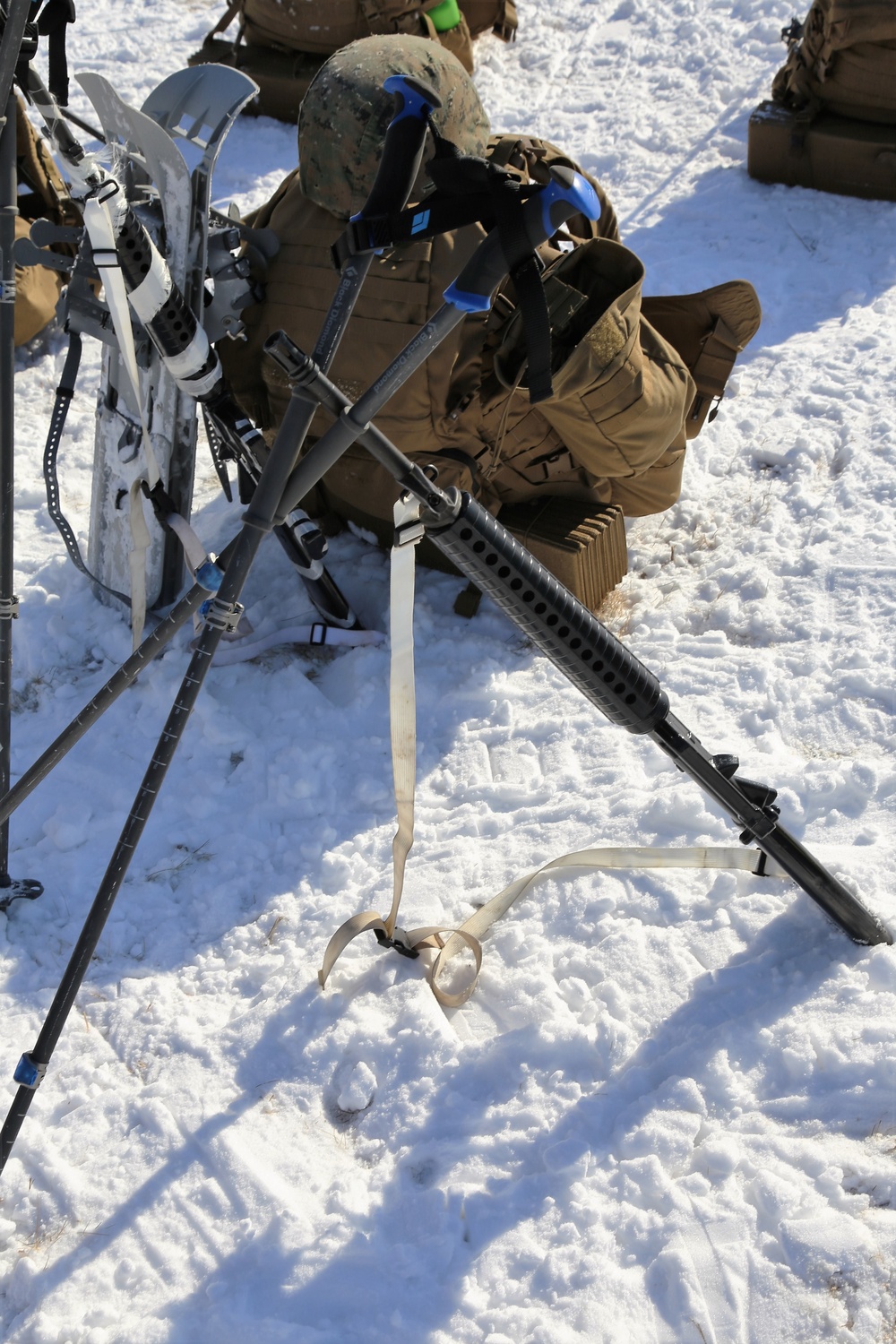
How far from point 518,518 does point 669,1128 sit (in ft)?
5.80

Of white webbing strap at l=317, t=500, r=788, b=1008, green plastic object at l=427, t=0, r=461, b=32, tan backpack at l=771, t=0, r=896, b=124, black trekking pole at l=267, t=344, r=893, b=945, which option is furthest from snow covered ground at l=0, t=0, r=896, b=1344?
green plastic object at l=427, t=0, r=461, b=32

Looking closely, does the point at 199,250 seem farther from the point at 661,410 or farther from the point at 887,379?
the point at 887,379

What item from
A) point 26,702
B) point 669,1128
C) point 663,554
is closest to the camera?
point 669,1128

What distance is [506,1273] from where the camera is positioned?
6.04ft

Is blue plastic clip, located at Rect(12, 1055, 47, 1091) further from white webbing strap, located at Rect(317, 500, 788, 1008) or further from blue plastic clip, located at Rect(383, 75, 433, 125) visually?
blue plastic clip, located at Rect(383, 75, 433, 125)

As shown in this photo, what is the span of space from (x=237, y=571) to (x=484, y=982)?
1.09 meters

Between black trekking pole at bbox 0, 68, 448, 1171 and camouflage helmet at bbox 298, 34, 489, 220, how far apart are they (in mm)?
1038

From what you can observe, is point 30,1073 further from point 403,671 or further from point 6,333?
point 6,333

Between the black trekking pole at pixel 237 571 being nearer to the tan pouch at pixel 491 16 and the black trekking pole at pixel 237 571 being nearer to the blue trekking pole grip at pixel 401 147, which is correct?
the blue trekking pole grip at pixel 401 147

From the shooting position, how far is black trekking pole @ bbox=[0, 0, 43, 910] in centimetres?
202

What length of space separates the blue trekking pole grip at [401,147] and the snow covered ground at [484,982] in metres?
1.50

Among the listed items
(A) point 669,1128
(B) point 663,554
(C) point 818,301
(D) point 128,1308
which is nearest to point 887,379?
(C) point 818,301


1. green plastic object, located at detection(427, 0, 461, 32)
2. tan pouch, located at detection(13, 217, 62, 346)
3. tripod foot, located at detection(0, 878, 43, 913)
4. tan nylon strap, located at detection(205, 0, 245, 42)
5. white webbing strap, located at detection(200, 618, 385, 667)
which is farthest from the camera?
tan nylon strap, located at detection(205, 0, 245, 42)

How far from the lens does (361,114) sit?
2.59 meters
